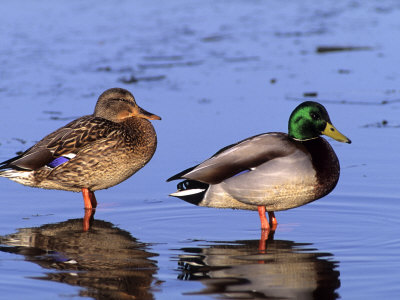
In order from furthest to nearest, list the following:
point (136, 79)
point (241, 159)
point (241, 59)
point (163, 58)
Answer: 1. point (163, 58)
2. point (241, 59)
3. point (136, 79)
4. point (241, 159)

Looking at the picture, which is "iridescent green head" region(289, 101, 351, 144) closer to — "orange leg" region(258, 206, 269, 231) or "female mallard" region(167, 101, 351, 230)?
"female mallard" region(167, 101, 351, 230)

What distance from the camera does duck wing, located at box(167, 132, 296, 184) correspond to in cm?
543

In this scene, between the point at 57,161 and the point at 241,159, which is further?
the point at 57,161

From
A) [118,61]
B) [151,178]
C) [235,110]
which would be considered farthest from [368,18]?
[151,178]

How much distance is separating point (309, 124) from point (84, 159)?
1710 millimetres

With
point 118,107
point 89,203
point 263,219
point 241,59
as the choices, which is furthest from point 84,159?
point 241,59

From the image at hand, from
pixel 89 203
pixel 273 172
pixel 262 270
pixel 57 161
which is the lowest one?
pixel 262 270

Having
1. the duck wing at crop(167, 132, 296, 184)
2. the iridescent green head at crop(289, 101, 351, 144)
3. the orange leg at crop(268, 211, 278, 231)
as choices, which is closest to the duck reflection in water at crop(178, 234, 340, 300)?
the orange leg at crop(268, 211, 278, 231)

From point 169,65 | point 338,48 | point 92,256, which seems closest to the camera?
point 92,256

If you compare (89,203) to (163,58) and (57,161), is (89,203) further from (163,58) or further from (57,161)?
(163,58)

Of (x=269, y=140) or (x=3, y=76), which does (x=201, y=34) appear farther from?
(x=269, y=140)

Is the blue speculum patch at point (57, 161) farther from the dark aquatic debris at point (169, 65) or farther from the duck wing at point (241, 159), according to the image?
the dark aquatic debris at point (169, 65)

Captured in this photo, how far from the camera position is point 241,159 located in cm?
550

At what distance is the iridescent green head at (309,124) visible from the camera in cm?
564
